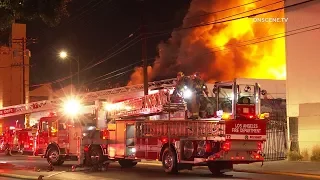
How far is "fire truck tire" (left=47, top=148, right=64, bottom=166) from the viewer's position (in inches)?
912

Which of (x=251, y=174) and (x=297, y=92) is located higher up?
(x=297, y=92)

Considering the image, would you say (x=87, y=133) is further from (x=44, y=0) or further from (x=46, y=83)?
(x=46, y=83)

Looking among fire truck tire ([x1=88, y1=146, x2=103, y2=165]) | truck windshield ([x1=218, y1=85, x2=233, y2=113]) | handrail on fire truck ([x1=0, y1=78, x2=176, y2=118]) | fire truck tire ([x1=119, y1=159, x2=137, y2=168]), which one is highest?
handrail on fire truck ([x1=0, y1=78, x2=176, y2=118])

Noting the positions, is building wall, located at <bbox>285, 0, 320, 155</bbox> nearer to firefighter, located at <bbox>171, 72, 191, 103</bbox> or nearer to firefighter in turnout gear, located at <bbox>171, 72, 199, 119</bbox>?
firefighter in turnout gear, located at <bbox>171, 72, 199, 119</bbox>

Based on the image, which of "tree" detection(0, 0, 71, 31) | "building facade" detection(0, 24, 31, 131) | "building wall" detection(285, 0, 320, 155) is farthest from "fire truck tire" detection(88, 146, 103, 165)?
"building facade" detection(0, 24, 31, 131)

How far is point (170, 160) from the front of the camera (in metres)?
18.5

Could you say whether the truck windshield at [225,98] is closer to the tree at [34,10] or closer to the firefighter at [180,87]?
the firefighter at [180,87]

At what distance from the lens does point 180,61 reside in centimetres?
5691

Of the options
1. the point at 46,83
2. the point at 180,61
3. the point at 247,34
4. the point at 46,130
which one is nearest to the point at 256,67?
the point at 247,34

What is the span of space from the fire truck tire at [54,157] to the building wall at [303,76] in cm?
1080

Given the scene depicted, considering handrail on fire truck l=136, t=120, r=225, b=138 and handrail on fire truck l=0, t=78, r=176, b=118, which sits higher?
handrail on fire truck l=0, t=78, r=176, b=118

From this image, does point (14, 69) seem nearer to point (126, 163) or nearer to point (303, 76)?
point (126, 163)

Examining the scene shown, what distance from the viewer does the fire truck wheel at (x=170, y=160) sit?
60.1 ft

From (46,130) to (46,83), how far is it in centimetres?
4924
